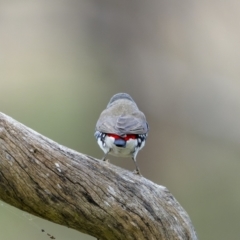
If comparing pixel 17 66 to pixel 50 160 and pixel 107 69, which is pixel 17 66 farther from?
pixel 50 160

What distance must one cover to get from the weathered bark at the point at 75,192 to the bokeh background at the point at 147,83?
3.60m

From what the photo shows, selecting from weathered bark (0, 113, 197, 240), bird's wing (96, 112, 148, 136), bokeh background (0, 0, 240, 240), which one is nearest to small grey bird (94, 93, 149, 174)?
bird's wing (96, 112, 148, 136)

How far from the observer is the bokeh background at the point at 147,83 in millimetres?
7379

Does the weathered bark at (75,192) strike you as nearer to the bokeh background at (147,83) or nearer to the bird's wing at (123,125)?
the bird's wing at (123,125)

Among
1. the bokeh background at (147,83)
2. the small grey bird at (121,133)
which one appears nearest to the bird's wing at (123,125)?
the small grey bird at (121,133)

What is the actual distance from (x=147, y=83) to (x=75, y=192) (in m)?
4.37

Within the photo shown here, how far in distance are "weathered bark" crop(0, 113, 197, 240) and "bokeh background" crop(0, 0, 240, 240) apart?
3.60 metres

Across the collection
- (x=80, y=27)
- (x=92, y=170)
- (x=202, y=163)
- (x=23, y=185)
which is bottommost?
(x=23, y=185)

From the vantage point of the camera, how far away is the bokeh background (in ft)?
24.2

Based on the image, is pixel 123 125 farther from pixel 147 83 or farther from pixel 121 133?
pixel 147 83

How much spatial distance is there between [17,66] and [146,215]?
5099 millimetres

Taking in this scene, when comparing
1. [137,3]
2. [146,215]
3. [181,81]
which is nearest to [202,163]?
[181,81]

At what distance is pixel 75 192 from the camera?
339 centimetres

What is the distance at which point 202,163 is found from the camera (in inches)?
328
